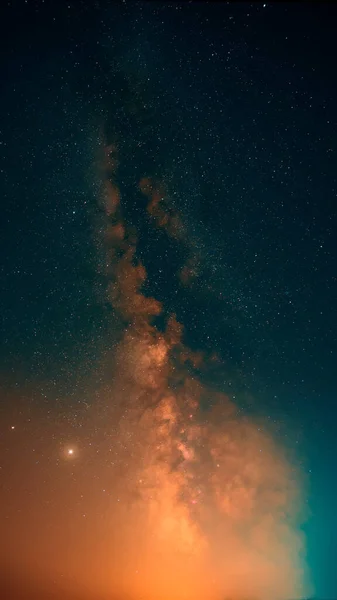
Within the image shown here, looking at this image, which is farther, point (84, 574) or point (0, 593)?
point (84, 574)

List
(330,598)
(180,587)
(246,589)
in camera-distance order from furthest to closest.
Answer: (330,598) < (246,589) < (180,587)

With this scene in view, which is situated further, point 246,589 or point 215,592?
point 246,589

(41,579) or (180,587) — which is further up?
(180,587)

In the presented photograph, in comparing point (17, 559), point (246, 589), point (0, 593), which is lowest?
point (0, 593)

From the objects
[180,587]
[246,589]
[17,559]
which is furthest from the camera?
[246,589]

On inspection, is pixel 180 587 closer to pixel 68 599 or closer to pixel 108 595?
pixel 108 595

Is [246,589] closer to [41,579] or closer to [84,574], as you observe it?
→ [84,574]

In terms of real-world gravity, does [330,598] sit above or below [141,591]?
above

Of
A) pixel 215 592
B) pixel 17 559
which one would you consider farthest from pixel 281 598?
pixel 17 559

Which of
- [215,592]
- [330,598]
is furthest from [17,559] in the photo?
[330,598]
